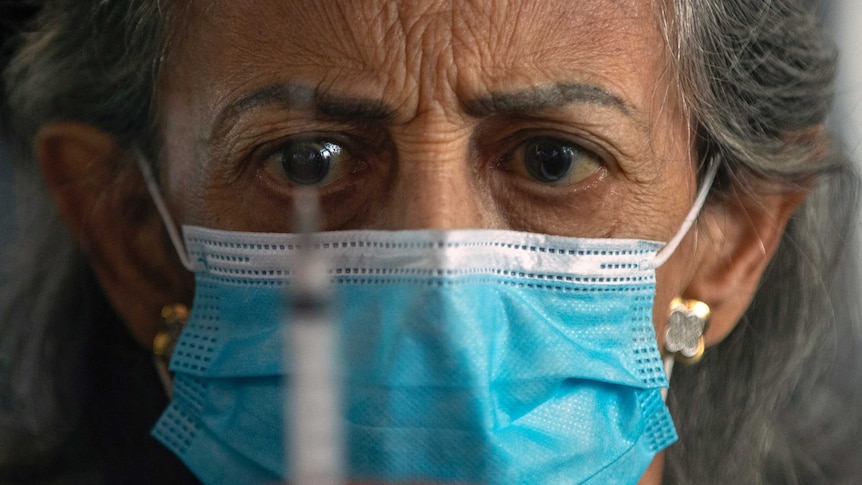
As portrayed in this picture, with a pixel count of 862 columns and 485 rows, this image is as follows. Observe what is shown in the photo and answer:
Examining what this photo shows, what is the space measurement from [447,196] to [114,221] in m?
0.83

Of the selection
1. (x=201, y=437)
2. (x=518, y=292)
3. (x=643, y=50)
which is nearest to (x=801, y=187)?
(x=643, y=50)

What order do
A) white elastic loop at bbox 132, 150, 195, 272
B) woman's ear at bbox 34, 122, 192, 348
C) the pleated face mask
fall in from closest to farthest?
1. the pleated face mask
2. white elastic loop at bbox 132, 150, 195, 272
3. woman's ear at bbox 34, 122, 192, 348

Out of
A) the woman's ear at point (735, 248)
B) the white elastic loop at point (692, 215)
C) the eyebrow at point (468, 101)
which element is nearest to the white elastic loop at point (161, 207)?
the eyebrow at point (468, 101)

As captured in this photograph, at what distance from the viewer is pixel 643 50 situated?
74.5 inches

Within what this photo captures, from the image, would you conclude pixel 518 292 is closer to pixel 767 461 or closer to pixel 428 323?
pixel 428 323

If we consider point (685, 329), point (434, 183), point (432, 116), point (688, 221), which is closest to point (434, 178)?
point (434, 183)

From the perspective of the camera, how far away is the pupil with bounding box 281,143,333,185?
1.93m

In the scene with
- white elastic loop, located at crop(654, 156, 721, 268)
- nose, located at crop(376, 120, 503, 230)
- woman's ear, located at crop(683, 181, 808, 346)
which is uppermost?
nose, located at crop(376, 120, 503, 230)

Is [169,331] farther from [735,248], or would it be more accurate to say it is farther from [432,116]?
[735,248]

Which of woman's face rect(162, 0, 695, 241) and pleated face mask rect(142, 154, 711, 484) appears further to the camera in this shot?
woman's face rect(162, 0, 695, 241)

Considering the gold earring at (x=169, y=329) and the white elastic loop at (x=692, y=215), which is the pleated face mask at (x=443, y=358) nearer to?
the white elastic loop at (x=692, y=215)

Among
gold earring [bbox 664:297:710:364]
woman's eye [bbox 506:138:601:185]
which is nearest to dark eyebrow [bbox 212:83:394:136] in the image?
woman's eye [bbox 506:138:601:185]

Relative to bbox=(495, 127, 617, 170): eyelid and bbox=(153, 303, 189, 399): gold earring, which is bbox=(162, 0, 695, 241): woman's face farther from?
bbox=(153, 303, 189, 399): gold earring

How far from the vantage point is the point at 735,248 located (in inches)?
86.5
